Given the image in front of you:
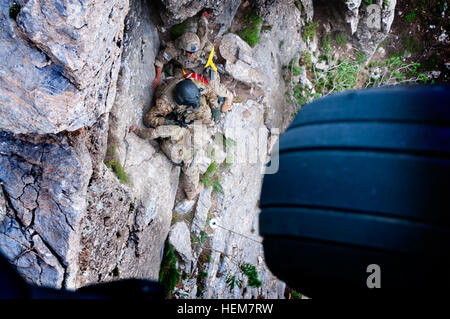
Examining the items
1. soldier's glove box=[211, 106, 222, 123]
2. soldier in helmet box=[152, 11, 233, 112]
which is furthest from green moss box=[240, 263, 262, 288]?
soldier in helmet box=[152, 11, 233, 112]

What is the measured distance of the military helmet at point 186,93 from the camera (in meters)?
4.74

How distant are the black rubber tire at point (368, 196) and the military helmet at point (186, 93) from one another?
3.16 m

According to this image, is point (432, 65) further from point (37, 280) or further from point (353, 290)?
point (37, 280)

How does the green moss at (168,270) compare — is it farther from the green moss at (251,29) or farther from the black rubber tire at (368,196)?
A: the green moss at (251,29)

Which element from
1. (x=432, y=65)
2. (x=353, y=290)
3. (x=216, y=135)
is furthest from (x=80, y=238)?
(x=432, y=65)

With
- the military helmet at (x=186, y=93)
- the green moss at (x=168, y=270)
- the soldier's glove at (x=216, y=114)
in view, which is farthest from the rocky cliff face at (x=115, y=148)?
the military helmet at (x=186, y=93)

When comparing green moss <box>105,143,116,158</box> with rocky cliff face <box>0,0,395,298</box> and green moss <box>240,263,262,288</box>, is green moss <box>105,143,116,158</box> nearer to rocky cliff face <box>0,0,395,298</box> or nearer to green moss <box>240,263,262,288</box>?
rocky cliff face <box>0,0,395,298</box>

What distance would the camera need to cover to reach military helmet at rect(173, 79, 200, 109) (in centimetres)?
474

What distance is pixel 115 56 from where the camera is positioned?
Answer: 10.4 ft

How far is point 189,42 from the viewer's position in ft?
16.4

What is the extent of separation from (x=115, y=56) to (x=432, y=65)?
8.66 metres

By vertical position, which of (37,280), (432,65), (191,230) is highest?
(432,65)

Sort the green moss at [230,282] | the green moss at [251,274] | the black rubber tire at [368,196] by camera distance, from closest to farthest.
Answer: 1. the black rubber tire at [368,196]
2. the green moss at [230,282]
3. the green moss at [251,274]

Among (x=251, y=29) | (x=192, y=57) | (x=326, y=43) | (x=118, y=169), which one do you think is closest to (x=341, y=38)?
(x=326, y=43)
